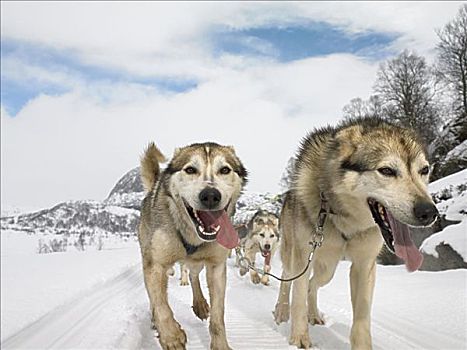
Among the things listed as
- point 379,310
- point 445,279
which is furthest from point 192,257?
point 445,279

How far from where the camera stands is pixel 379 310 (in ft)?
16.4

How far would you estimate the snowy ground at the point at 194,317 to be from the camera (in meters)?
3.61

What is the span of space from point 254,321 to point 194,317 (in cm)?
60

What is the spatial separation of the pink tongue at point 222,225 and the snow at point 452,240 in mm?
5061

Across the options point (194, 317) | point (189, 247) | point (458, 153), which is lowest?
point (194, 317)

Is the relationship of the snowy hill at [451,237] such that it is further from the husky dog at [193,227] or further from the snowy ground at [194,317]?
the husky dog at [193,227]

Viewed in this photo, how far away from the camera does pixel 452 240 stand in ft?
24.9

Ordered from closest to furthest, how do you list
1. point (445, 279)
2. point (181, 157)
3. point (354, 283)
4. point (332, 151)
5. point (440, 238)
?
1. point (332, 151)
2. point (354, 283)
3. point (181, 157)
4. point (445, 279)
5. point (440, 238)

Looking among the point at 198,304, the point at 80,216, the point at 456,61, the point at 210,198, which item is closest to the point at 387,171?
the point at 210,198

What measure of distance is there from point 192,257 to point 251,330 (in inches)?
43.7

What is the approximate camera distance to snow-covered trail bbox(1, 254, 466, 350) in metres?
3.56

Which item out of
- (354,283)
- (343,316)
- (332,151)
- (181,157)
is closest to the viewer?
(332,151)

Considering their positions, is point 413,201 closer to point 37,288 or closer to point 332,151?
point 332,151

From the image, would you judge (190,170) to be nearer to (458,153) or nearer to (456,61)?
(458,153)
